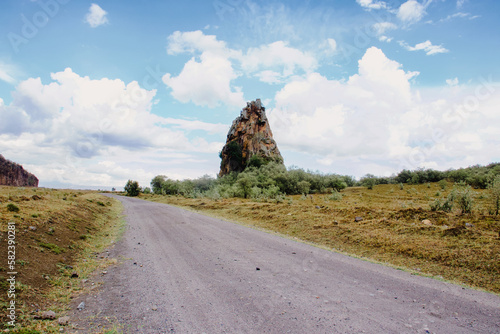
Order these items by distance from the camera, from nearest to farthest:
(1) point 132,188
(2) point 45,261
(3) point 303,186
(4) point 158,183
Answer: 1. (2) point 45,261
2. (3) point 303,186
3. (1) point 132,188
4. (4) point 158,183

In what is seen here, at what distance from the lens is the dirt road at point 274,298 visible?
389 centimetres

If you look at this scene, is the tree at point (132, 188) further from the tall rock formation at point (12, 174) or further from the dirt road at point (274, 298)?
the dirt road at point (274, 298)

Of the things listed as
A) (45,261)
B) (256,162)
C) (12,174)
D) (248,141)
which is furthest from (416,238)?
(12,174)

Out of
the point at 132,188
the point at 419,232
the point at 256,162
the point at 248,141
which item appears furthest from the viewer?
the point at 132,188

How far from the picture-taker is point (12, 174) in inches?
2630

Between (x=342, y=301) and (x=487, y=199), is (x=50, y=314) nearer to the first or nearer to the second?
(x=342, y=301)

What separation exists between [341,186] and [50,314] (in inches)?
1672

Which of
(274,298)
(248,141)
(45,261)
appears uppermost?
(248,141)

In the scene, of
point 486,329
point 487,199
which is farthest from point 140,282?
point 487,199

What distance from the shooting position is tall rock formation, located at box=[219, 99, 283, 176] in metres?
64.9

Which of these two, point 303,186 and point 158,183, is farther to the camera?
point 158,183

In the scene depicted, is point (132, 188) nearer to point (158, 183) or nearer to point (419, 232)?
point (158, 183)

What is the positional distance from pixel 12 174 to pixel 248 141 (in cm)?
6275

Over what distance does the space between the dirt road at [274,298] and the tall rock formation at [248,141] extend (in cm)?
5541
